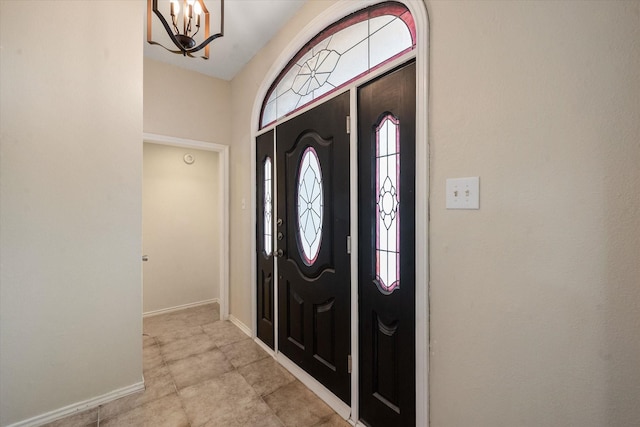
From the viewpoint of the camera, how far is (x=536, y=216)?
0.90 m

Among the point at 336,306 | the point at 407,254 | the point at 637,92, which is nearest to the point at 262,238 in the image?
the point at 336,306

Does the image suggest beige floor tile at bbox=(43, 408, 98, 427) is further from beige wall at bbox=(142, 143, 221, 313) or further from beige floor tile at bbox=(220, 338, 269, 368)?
beige wall at bbox=(142, 143, 221, 313)

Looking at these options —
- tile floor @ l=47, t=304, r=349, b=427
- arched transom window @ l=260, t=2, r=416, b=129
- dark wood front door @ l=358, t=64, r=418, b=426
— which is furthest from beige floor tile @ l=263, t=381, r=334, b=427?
arched transom window @ l=260, t=2, r=416, b=129

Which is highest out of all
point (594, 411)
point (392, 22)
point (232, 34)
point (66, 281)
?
point (232, 34)

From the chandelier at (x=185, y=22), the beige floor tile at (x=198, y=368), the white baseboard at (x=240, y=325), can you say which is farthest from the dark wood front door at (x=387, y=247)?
the white baseboard at (x=240, y=325)

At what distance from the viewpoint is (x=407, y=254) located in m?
1.29

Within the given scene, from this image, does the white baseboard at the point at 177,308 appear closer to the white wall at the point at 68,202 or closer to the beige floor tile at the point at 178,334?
the beige floor tile at the point at 178,334

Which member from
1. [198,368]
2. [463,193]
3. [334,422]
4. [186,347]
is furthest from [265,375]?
[463,193]

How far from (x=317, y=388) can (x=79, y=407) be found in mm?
1516

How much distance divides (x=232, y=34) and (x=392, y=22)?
4.93 feet

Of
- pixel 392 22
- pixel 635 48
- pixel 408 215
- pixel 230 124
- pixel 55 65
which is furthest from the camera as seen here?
pixel 230 124

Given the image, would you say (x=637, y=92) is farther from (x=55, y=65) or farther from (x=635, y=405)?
(x=55, y=65)

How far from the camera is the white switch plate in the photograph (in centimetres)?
103

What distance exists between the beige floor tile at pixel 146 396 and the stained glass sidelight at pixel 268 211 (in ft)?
Answer: 3.90
